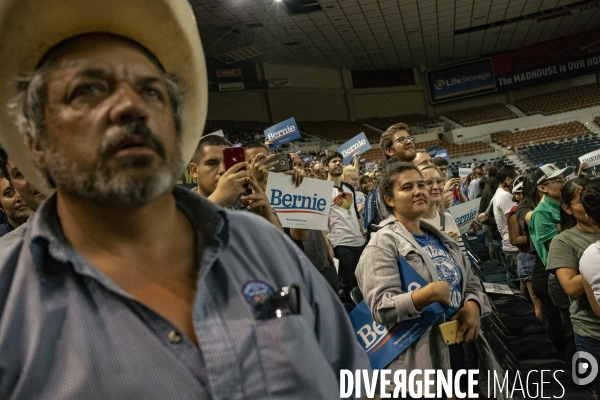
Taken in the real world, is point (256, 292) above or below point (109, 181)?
below

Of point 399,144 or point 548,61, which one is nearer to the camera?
point 399,144

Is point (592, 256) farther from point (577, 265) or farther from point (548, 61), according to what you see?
point (548, 61)

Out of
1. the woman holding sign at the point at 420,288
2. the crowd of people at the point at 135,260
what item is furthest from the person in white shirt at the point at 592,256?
the crowd of people at the point at 135,260

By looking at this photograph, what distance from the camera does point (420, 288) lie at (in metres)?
2.10

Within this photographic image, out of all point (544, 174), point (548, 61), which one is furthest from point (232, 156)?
point (548, 61)

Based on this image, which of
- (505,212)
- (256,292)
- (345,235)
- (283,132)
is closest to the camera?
(256,292)

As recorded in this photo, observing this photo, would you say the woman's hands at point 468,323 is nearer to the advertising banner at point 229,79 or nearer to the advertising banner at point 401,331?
the advertising banner at point 401,331

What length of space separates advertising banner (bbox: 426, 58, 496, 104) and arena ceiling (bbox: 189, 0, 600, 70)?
965 mm

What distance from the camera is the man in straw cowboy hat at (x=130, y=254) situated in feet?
2.52

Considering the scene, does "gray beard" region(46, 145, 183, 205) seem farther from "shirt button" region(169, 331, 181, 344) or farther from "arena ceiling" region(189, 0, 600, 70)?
"arena ceiling" region(189, 0, 600, 70)

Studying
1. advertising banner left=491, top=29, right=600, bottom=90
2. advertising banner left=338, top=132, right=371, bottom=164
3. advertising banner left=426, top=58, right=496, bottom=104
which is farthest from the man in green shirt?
advertising banner left=491, top=29, right=600, bottom=90

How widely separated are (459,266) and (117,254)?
6.10 ft

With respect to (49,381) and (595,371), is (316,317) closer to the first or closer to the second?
(49,381)

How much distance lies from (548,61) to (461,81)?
3.89 m
